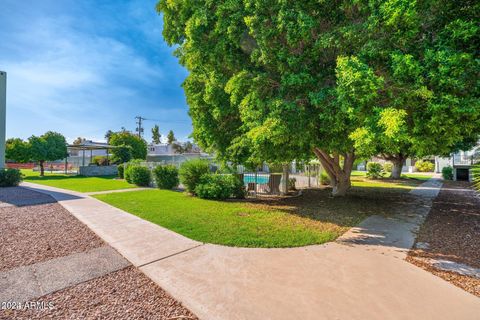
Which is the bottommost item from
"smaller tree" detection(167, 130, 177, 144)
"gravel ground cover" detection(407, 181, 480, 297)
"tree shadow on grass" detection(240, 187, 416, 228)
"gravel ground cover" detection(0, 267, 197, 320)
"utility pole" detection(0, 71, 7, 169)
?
"gravel ground cover" detection(407, 181, 480, 297)

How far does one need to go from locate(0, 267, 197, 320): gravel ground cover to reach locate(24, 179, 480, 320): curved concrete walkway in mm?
183

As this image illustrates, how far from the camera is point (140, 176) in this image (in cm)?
1614

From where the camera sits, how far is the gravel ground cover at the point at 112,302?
9.39 feet

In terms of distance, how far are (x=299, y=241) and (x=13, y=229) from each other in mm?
7355

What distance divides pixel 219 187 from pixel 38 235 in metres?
6.67

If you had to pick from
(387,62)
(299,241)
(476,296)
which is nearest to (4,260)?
(299,241)

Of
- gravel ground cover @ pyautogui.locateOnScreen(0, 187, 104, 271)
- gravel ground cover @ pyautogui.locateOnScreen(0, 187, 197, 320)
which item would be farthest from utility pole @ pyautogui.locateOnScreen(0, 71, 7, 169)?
gravel ground cover @ pyautogui.locateOnScreen(0, 187, 197, 320)

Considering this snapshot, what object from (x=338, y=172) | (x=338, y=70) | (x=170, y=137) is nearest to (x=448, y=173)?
(x=338, y=172)

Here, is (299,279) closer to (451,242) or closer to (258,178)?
(451,242)

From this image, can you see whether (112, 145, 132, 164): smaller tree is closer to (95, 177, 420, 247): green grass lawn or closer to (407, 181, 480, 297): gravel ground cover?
(95, 177, 420, 247): green grass lawn

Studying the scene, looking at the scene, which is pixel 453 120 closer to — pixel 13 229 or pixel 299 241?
pixel 299 241

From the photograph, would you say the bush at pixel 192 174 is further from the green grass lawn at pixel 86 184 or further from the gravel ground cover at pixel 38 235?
the green grass lawn at pixel 86 184

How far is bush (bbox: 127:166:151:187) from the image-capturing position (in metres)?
16.2

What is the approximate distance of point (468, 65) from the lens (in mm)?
4340
